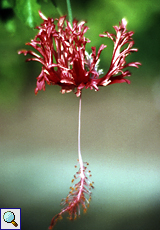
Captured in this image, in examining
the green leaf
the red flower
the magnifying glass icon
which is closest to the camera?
the red flower

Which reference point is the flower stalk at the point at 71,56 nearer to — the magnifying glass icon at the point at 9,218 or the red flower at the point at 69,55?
the red flower at the point at 69,55

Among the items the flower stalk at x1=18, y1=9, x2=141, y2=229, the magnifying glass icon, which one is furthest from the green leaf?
the magnifying glass icon

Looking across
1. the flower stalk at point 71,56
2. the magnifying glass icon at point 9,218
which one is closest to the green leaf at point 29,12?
the flower stalk at point 71,56

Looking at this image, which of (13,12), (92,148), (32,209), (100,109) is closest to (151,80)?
(100,109)

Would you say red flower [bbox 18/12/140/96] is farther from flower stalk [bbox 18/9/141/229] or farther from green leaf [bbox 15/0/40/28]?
green leaf [bbox 15/0/40/28]

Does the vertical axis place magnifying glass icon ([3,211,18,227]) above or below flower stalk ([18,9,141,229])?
below

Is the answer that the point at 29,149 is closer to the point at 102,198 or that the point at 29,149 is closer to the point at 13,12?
the point at 102,198

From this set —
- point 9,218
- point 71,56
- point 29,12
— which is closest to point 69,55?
point 71,56
